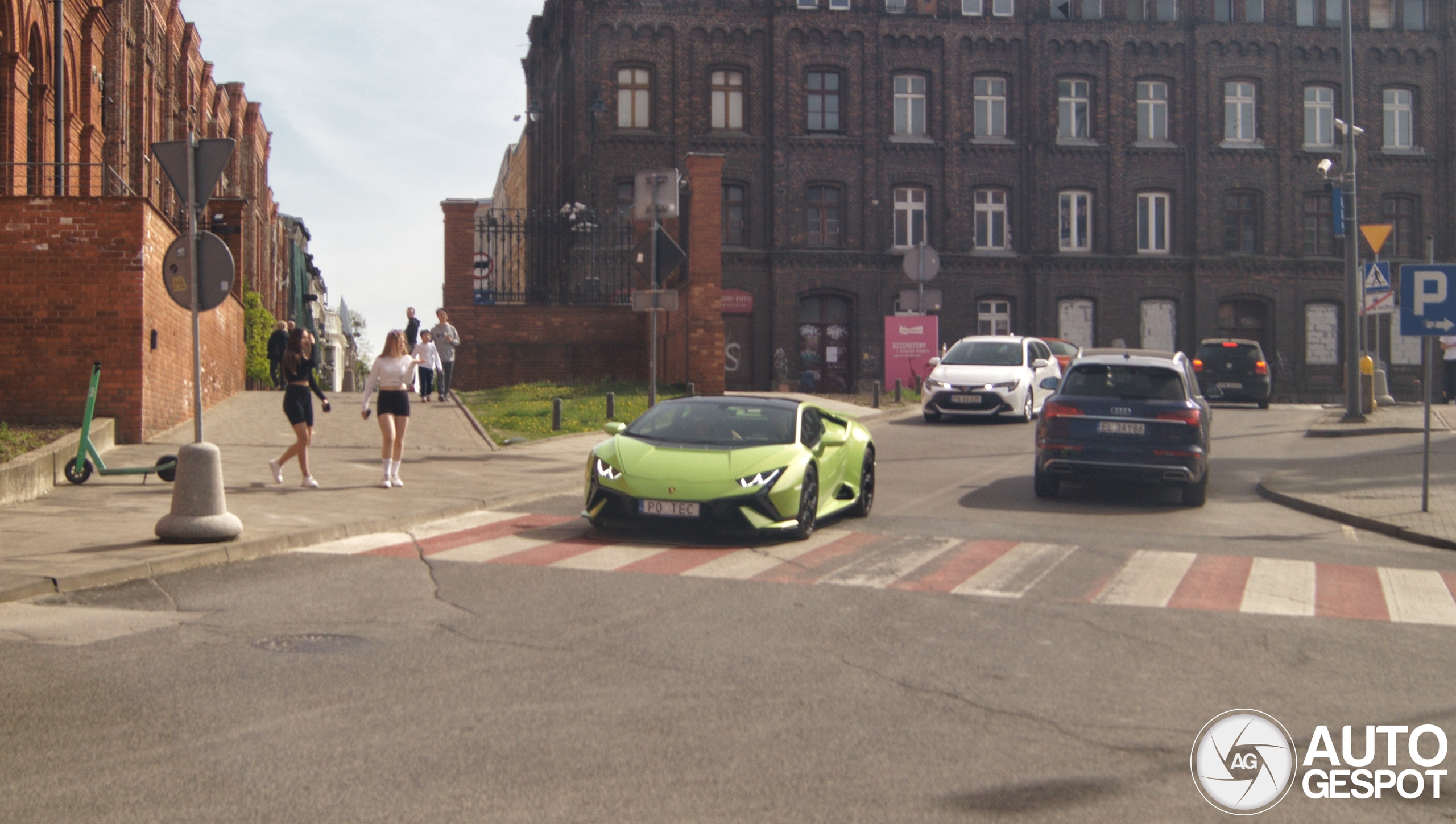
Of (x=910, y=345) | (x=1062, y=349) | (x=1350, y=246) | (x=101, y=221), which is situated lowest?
(x=1062, y=349)

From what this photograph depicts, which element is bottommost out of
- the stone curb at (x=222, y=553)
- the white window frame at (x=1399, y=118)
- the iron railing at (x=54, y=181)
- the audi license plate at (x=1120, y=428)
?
the stone curb at (x=222, y=553)

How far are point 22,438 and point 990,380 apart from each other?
53.9 ft

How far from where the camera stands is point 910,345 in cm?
3353

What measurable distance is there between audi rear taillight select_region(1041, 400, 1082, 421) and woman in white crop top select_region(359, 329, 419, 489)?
708 centimetres

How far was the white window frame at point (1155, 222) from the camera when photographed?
46.8 meters

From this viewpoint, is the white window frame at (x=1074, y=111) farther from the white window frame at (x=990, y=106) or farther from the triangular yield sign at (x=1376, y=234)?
the triangular yield sign at (x=1376, y=234)

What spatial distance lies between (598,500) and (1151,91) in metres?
40.7

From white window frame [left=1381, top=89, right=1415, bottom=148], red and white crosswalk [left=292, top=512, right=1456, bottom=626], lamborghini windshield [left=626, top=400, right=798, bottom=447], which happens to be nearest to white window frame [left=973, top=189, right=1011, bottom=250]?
white window frame [left=1381, top=89, right=1415, bottom=148]

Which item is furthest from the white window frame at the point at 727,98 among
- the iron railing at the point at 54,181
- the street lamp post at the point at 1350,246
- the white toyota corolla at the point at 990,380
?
the iron railing at the point at 54,181

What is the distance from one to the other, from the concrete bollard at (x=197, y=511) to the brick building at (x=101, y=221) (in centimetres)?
729

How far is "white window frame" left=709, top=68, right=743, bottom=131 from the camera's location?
44.5 m

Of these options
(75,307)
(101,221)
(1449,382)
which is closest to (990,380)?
(101,221)

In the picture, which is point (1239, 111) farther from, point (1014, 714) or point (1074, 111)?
point (1014, 714)

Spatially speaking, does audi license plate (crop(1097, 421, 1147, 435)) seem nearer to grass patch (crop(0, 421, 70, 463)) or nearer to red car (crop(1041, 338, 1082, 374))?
grass patch (crop(0, 421, 70, 463))
